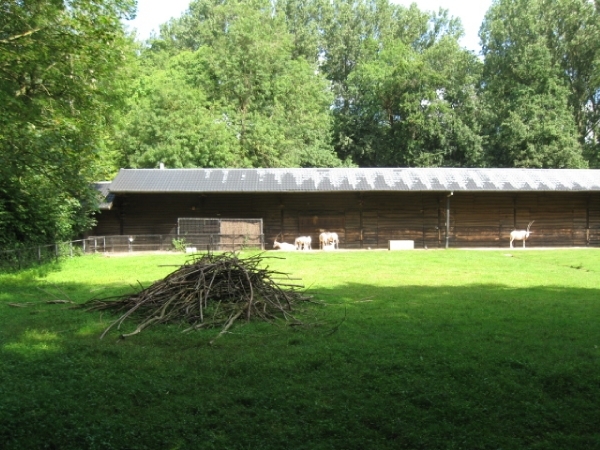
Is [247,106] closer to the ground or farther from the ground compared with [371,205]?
farther from the ground

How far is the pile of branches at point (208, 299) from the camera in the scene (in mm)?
7164

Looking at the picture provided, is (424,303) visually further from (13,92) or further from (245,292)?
(13,92)

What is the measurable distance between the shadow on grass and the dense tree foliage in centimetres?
1539

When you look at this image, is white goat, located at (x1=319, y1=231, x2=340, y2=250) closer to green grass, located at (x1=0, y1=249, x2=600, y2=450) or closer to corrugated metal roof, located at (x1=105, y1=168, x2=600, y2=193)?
corrugated metal roof, located at (x1=105, y1=168, x2=600, y2=193)

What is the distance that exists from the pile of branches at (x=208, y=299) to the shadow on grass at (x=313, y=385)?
422mm

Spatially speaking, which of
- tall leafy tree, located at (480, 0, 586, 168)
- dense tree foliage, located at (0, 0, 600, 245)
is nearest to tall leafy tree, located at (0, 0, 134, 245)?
dense tree foliage, located at (0, 0, 600, 245)

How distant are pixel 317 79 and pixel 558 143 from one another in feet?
62.8

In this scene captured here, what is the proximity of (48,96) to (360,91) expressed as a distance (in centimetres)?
3487

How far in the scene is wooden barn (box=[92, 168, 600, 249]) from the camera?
24.2m

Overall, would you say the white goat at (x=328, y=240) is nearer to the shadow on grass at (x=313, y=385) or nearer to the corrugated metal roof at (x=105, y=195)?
the corrugated metal roof at (x=105, y=195)

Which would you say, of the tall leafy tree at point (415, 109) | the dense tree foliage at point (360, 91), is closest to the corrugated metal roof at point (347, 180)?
the dense tree foliage at point (360, 91)

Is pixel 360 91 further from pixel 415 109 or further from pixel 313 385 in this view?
pixel 313 385

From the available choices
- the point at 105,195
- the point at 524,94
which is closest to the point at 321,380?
the point at 105,195

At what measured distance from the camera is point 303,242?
23219mm
